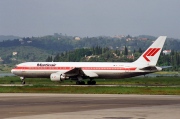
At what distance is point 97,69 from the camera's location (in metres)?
78.0

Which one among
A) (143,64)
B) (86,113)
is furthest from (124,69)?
(86,113)

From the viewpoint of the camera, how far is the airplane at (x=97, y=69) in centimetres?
7738

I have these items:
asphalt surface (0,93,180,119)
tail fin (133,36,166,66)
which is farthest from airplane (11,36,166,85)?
asphalt surface (0,93,180,119)

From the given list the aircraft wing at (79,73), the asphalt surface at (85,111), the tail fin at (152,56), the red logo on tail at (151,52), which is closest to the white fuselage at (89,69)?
the aircraft wing at (79,73)

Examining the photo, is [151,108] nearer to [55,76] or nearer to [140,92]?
[140,92]

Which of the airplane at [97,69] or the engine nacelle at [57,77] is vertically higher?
the airplane at [97,69]

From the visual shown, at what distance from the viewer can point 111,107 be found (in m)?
37.2

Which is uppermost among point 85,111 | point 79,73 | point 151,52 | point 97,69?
point 151,52

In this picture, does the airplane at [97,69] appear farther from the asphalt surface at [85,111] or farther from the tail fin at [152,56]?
the asphalt surface at [85,111]

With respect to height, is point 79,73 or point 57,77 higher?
point 79,73

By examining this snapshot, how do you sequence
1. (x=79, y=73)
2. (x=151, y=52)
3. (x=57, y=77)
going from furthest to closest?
(x=79, y=73) → (x=151, y=52) → (x=57, y=77)

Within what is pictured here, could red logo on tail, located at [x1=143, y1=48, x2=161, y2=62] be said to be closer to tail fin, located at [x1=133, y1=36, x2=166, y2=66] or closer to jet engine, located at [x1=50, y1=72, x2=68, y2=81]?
tail fin, located at [x1=133, y1=36, x2=166, y2=66]

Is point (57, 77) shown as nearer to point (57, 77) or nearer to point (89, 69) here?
point (57, 77)

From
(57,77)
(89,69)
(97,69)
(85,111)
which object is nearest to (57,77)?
(57,77)
